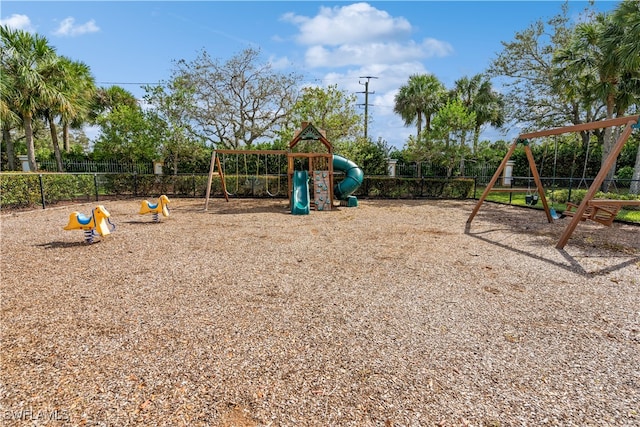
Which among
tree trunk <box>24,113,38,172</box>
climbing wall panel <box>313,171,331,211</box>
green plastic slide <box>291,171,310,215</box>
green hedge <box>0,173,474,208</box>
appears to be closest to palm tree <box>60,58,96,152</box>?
tree trunk <box>24,113,38,172</box>

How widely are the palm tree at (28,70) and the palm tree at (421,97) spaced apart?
813 inches

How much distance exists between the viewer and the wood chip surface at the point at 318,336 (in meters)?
1.62

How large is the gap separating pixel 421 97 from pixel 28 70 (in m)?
21.6

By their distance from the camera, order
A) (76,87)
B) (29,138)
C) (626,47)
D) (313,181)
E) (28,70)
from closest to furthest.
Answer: (626,47) → (313,181) → (28,70) → (29,138) → (76,87)

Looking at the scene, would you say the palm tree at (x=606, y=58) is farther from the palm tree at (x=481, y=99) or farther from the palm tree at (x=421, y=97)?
the palm tree at (x=421, y=97)

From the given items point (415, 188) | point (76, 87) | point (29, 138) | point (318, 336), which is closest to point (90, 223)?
point (318, 336)

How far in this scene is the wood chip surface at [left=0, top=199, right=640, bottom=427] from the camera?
1.62m

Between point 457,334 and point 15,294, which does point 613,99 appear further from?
point 15,294

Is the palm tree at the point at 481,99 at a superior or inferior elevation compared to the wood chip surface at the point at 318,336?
superior

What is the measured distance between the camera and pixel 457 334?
7.75ft

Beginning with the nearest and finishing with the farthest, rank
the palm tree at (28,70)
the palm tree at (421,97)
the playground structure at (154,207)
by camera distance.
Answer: the playground structure at (154,207)
the palm tree at (28,70)
the palm tree at (421,97)

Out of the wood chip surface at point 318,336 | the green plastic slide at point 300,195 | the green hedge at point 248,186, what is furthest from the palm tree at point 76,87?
the wood chip surface at point 318,336

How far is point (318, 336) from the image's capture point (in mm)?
2307

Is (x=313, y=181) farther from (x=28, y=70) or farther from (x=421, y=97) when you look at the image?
(x=421, y=97)
